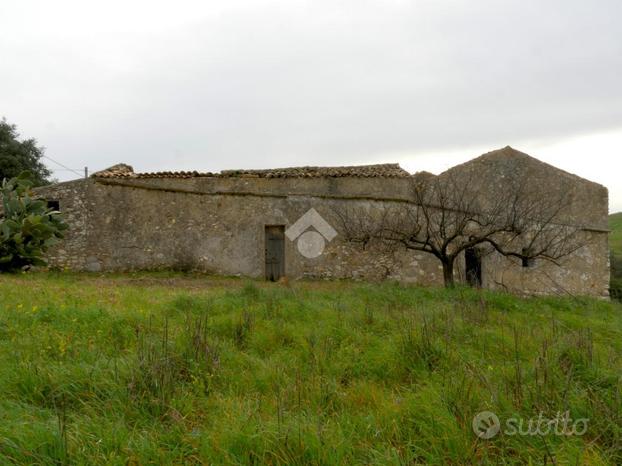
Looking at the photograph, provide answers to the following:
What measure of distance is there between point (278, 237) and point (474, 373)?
913cm

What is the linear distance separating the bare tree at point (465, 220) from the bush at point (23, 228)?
7.24m

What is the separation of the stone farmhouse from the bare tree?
0.96 ft

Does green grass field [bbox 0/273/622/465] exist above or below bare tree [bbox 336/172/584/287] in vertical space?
below

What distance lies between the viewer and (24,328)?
4668mm

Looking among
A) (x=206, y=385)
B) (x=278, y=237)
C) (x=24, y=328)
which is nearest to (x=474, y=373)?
(x=206, y=385)
